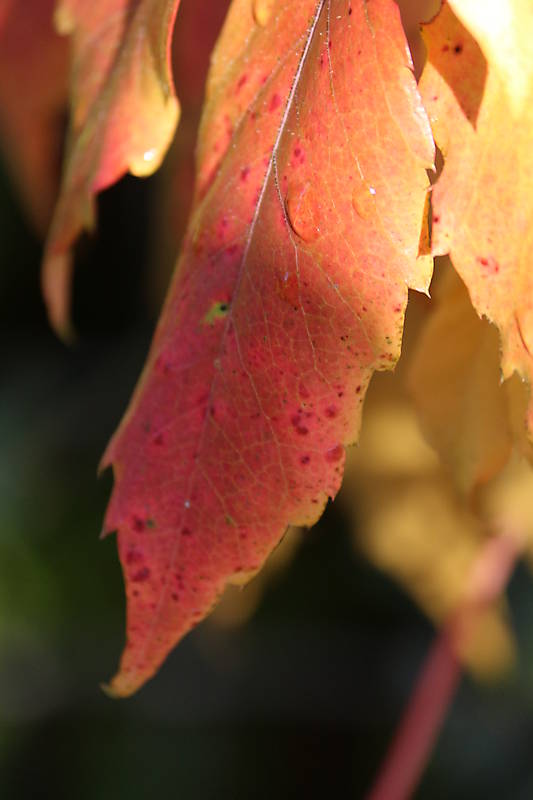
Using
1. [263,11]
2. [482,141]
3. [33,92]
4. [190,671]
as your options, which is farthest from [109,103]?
[190,671]

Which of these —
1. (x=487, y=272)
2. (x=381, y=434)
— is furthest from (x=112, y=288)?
(x=487, y=272)

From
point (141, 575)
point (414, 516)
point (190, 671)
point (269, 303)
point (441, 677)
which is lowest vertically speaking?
point (190, 671)

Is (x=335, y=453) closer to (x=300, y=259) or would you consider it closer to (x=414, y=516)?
(x=300, y=259)

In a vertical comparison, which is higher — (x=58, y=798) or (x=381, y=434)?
(x=381, y=434)

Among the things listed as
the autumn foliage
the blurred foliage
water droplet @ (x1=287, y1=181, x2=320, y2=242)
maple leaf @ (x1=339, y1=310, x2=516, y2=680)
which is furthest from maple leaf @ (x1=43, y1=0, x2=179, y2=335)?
the blurred foliage

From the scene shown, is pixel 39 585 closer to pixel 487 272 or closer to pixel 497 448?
pixel 497 448
